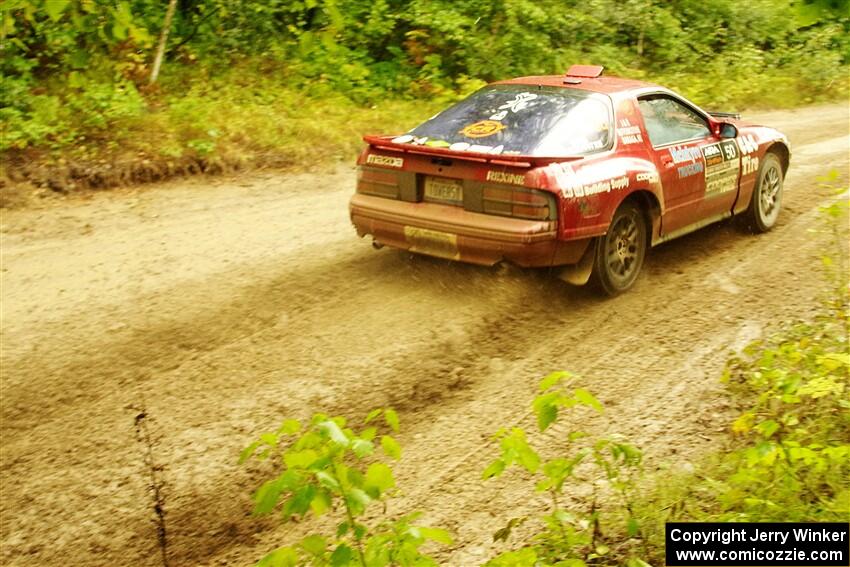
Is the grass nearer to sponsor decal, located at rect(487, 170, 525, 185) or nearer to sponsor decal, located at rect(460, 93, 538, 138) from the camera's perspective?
sponsor decal, located at rect(460, 93, 538, 138)

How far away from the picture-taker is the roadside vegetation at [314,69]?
10.2m

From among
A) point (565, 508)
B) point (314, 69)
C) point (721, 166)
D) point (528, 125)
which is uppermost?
point (528, 125)

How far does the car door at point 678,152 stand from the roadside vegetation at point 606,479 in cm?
184

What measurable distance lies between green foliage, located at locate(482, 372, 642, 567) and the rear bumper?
6.58 feet

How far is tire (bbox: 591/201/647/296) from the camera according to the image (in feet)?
22.1

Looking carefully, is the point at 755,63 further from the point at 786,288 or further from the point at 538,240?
the point at 538,240

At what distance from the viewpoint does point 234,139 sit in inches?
427

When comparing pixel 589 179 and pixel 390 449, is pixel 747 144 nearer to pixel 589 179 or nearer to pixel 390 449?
pixel 589 179

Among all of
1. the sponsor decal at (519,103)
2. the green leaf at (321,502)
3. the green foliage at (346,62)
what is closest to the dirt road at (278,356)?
the sponsor decal at (519,103)

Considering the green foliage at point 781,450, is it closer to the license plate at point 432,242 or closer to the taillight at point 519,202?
the taillight at point 519,202

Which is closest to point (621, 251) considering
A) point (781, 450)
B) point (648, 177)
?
point (648, 177)

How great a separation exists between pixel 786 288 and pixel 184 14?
9522 millimetres

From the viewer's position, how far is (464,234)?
6316mm

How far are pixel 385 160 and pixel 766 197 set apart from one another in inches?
159
